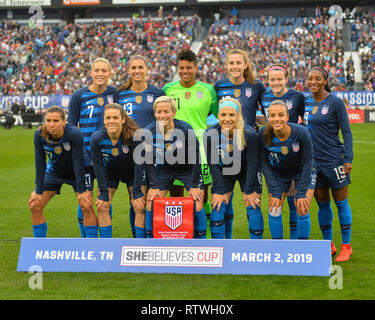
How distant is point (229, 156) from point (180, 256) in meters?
1.26

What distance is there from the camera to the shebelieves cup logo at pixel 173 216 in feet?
20.3

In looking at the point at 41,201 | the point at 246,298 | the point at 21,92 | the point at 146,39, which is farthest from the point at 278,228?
the point at 146,39

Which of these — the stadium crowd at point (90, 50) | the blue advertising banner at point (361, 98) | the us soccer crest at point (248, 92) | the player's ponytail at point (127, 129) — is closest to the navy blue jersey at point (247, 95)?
the us soccer crest at point (248, 92)

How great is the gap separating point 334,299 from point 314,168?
1.75 m

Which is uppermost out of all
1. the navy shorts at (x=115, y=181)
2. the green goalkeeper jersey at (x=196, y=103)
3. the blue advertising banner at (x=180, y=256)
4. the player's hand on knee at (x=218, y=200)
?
the green goalkeeper jersey at (x=196, y=103)

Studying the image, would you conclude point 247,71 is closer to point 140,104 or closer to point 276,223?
point 140,104

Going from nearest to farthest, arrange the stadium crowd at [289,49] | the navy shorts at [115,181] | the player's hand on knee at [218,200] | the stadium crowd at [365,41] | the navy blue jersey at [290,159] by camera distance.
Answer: the navy blue jersey at [290,159]
the player's hand on knee at [218,200]
the navy shorts at [115,181]
the stadium crowd at [365,41]
the stadium crowd at [289,49]

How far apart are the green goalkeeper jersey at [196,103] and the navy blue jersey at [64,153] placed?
1365 mm

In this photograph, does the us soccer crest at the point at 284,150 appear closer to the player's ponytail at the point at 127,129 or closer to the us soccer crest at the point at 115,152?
the player's ponytail at the point at 127,129

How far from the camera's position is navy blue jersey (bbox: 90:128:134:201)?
6.44m

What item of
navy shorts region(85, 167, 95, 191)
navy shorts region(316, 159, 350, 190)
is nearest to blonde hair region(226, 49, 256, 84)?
navy shorts region(316, 159, 350, 190)

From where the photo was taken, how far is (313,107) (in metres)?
6.64

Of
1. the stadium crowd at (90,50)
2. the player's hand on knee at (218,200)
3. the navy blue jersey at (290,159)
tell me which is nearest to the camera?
the navy blue jersey at (290,159)

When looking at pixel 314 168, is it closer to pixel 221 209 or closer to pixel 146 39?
pixel 221 209
